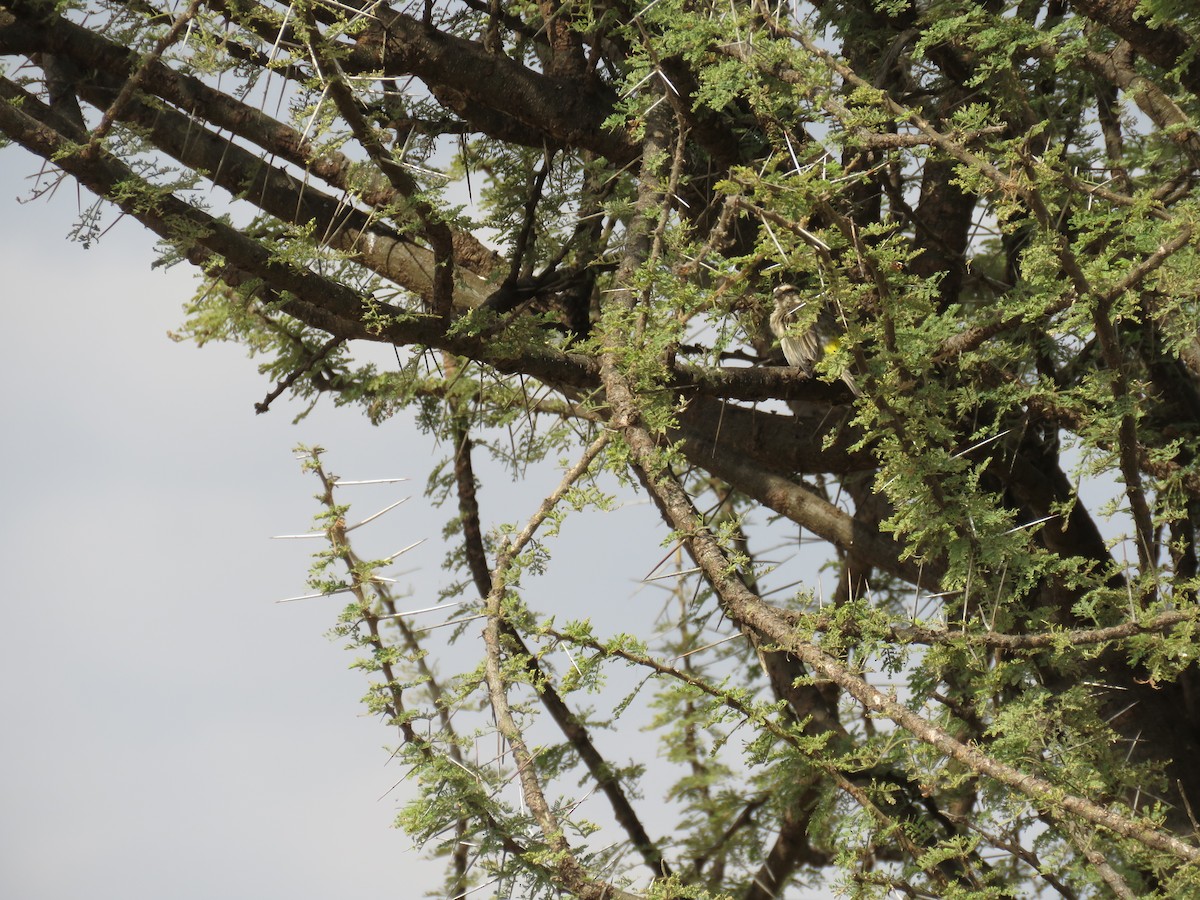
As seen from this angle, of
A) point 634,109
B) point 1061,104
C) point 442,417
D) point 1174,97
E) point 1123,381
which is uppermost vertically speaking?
point 442,417

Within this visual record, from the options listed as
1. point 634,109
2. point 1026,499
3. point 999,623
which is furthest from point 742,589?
point 1026,499

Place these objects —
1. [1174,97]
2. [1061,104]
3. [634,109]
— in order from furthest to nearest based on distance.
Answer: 1. [1061,104]
2. [1174,97]
3. [634,109]

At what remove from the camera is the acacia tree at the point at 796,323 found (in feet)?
4.17

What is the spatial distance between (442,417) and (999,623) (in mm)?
1631

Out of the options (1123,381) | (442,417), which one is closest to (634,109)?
(1123,381)

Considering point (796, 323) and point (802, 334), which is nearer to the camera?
point (796, 323)

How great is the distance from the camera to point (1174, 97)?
6.12 feet

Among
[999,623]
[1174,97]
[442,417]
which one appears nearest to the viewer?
[999,623]

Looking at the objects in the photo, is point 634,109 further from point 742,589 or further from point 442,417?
point 442,417

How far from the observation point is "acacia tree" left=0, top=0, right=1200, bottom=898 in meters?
1.27

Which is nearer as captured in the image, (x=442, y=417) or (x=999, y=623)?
(x=999, y=623)

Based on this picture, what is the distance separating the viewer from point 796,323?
1259 millimetres

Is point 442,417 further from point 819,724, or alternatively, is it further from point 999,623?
point 999,623

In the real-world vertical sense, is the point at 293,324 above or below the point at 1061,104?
above
